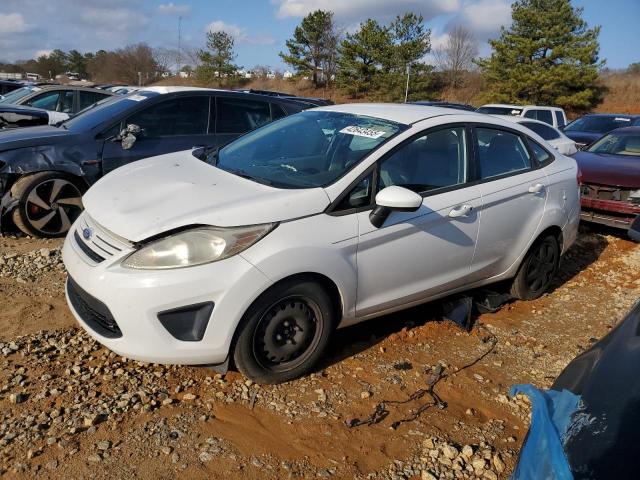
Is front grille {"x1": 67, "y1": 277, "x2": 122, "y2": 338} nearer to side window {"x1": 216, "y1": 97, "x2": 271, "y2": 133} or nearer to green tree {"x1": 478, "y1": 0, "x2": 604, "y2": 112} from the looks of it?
side window {"x1": 216, "y1": 97, "x2": 271, "y2": 133}

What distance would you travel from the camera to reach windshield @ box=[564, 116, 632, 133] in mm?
13810

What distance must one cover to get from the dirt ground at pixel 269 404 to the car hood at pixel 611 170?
11.3 feet

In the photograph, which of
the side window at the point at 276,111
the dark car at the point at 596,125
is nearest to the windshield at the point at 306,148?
the side window at the point at 276,111

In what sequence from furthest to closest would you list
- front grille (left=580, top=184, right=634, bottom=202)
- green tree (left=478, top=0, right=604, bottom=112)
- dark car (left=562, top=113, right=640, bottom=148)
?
green tree (left=478, top=0, right=604, bottom=112) < dark car (left=562, top=113, right=640, bottom=148) < front grille (left=580, top=184, right=634, bottom=202)

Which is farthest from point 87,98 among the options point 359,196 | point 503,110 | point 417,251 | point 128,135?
point 503,110

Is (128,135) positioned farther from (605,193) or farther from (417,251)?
(605,193)

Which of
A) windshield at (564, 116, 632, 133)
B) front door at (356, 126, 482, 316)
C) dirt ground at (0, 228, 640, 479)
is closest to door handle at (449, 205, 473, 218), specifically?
front door at (356, 126, 482, 316)

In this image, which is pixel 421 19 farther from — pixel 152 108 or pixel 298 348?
pixel 298 348

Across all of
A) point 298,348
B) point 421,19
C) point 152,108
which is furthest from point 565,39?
point 298,348

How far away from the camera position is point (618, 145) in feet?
28.3

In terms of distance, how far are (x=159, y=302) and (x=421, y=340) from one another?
6.77 ft

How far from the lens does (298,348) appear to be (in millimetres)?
3270

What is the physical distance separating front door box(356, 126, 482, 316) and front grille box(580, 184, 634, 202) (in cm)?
401

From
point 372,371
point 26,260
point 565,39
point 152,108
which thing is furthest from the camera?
point 565,39
